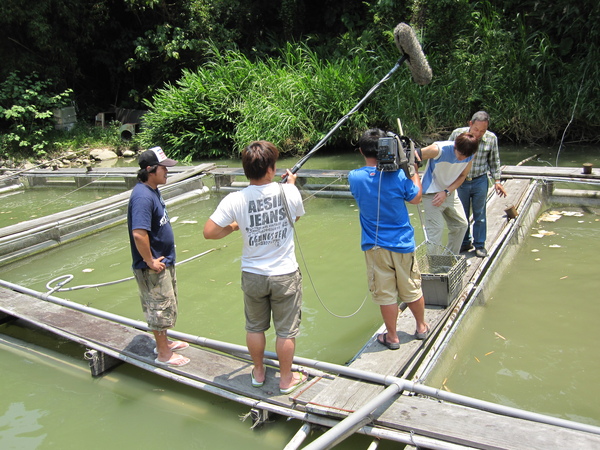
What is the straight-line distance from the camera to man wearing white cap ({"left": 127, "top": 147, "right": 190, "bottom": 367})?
11.5 ft

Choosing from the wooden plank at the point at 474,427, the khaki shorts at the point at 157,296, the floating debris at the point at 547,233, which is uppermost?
the khaki shorts at the point at 157,296

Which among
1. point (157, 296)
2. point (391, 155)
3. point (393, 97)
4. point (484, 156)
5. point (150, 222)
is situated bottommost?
point (157, 296)

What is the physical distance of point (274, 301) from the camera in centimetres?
328

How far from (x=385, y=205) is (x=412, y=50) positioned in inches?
63.5

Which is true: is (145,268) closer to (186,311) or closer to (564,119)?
(186,311)

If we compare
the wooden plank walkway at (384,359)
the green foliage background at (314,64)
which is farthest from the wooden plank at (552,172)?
the wooden plank walkway at (384,359)

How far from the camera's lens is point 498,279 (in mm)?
5238

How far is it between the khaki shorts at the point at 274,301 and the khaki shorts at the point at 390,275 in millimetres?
570

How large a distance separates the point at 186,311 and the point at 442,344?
2.45 m

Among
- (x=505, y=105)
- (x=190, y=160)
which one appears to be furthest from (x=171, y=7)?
(x=505, y=105)

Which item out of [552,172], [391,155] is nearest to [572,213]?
[552,172]

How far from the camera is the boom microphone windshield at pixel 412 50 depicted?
169 inches

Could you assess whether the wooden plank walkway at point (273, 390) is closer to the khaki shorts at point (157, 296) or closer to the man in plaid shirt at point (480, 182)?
the khaki shorts at point (157, 296)

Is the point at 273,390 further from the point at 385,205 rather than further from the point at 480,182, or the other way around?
the point at 480,182
